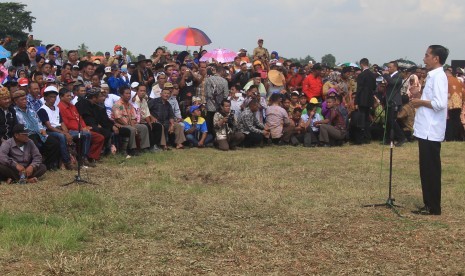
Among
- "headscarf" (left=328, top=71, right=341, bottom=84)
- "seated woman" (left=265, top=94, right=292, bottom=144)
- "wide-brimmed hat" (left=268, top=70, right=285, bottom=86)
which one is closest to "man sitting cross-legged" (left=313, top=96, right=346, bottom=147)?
"seated woman" (left=265, top=94, right=292, bottom=144)

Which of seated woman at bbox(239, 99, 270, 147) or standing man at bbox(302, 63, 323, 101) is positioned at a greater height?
standing man at bbox(302, 63, 323, 101)

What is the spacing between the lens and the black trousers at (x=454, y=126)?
53.3 ft

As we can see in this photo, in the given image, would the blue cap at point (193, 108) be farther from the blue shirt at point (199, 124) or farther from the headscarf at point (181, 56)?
the headscarf at point (181, 56)

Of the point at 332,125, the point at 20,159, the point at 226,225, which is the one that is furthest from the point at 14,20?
the point at 226,225

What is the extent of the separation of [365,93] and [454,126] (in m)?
3.20

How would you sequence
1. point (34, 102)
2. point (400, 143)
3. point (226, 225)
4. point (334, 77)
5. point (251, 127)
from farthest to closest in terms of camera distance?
point (334, 77), point (400, 143), point (251, 127), point (34, 102), point (226, 225)

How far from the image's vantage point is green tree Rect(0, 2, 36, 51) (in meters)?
27.9

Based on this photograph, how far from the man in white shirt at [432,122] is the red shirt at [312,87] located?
8.94m

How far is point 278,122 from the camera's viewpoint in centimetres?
1443

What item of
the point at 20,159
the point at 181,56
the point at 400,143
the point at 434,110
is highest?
the point at 181,56

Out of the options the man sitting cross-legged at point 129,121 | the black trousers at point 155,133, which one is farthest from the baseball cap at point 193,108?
the man sitting cross-legged at point 129,121

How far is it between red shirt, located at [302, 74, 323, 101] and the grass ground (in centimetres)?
581

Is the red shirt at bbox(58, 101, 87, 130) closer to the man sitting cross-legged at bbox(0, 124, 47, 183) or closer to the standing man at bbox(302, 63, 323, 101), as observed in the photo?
the man sitting cross-legged at bbox(0, 124, 47, 183)

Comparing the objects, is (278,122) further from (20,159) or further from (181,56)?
(20,159)
